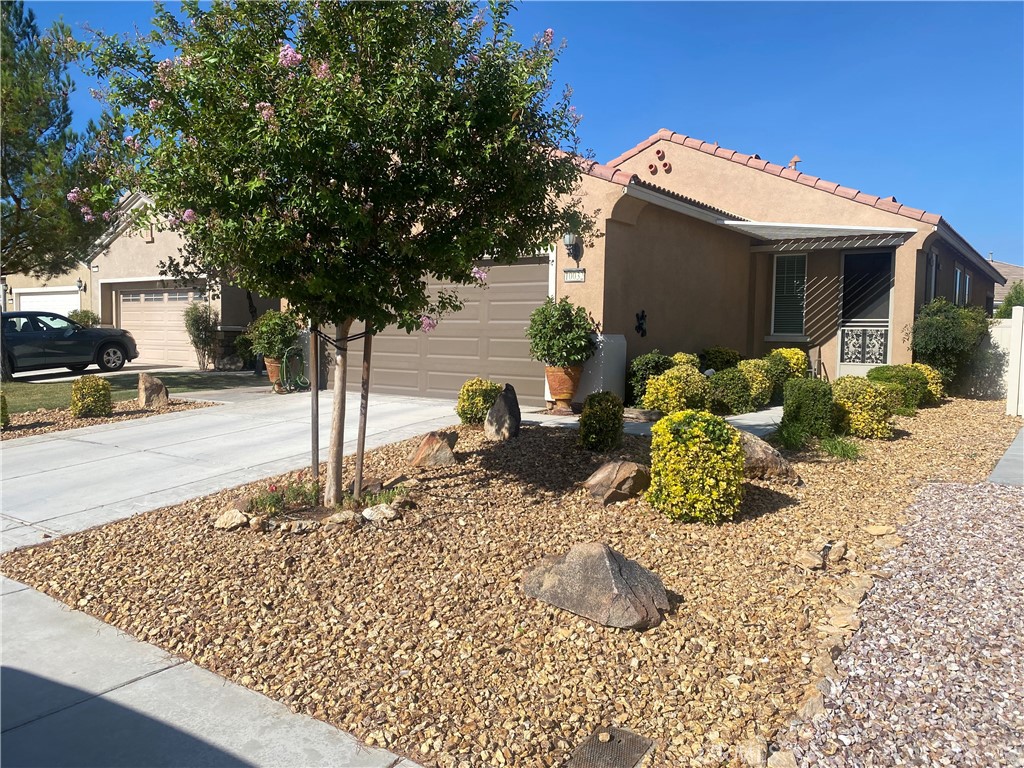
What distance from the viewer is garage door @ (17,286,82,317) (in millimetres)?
24469

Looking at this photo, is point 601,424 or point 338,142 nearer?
point 338,142

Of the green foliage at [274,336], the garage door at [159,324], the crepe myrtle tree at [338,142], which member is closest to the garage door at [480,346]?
the green foliage at [274,336]

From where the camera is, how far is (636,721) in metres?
3.22

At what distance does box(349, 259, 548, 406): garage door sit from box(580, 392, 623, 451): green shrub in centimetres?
372

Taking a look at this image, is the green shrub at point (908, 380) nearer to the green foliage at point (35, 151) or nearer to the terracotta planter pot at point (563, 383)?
the terracotta planter pot at point (563, 383)

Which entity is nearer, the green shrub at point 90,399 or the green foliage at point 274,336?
the green shrub at point 90,399

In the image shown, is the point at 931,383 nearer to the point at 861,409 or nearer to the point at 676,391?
the point at 861,409

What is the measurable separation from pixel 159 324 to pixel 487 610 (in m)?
20.0

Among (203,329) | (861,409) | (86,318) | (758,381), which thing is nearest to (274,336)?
(203,329)

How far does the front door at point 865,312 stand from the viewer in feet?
47.3

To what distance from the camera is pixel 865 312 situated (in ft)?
Answer: 48.0

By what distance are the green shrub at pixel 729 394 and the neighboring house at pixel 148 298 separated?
13.2 metres

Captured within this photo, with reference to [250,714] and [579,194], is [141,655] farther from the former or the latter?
[579,194]

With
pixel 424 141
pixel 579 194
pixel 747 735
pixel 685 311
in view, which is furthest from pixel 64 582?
pixel 685 311
